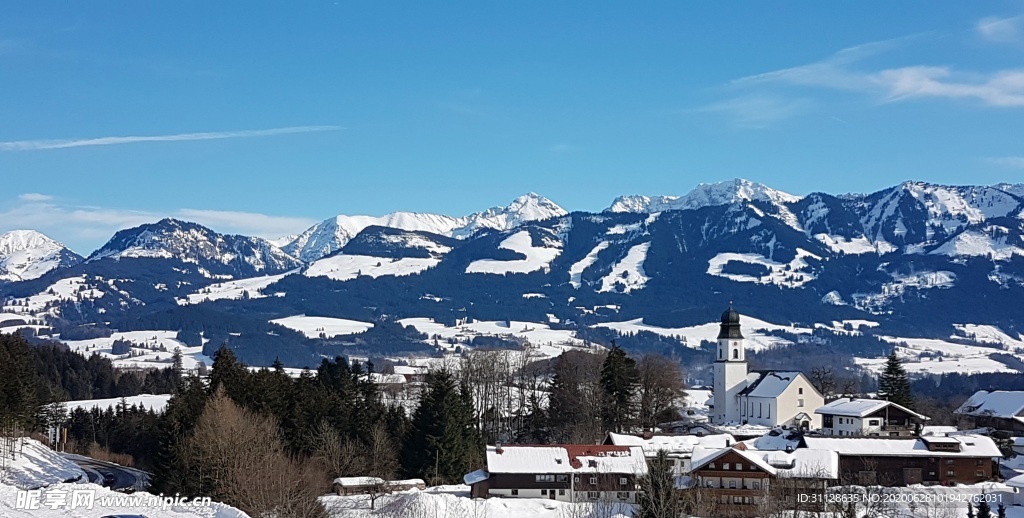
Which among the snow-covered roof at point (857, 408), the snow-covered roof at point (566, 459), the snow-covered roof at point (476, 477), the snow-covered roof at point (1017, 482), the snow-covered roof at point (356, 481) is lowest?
the snow-covered roof at point (356, 481)

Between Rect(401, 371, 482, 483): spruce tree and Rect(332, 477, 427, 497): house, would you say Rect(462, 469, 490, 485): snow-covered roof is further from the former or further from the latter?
Rect(401, 371, 482, 483): spruce tree

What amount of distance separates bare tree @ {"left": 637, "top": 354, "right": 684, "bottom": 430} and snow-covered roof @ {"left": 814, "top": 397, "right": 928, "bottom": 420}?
12.3m

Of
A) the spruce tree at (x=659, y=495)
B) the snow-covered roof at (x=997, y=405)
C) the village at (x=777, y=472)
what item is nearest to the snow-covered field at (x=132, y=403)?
the village at (x=777, y=472)

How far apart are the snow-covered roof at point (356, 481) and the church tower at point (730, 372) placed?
163 ft

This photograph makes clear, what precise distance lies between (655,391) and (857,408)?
616 inches

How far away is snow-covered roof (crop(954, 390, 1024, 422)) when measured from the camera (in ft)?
295

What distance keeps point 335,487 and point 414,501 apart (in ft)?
31.8

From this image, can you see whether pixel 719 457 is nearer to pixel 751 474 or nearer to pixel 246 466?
pixel 751 474

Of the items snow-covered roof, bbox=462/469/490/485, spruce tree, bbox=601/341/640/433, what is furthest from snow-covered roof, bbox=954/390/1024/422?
snow-covered roof, bbox=462/469/490/485

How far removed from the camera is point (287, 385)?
6694 centimetres

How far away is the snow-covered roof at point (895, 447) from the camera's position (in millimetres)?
64688

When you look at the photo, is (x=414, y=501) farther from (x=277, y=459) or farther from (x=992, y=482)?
(x=992, y=482)

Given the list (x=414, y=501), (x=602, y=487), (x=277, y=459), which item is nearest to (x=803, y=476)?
(x=602, y=487)

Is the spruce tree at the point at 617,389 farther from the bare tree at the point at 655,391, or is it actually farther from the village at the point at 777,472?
the bare tree at the point at 655,391
